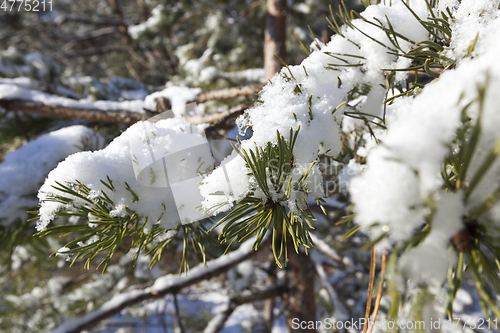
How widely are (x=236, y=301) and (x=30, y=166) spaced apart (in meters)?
1.45

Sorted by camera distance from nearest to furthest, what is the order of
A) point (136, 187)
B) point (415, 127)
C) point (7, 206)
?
point (415, 127), point (136, 187), point (7, 206)

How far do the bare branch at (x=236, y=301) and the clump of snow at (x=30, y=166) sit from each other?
128 centimetres

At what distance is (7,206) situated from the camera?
2.97 feet

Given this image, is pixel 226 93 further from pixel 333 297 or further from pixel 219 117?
pixel 333 297

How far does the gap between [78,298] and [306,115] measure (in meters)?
2.58

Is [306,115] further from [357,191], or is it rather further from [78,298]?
[78,298]

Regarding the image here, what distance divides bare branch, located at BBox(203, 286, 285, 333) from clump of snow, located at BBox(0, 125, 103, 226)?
1280 millimetres

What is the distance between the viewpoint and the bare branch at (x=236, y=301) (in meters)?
1.69

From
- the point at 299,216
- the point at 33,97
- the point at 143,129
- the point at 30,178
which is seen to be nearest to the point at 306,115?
the point at 299,216

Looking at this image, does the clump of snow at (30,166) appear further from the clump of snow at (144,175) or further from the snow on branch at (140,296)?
the snow on branch at (140,296)

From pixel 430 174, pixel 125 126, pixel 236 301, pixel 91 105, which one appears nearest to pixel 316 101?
pixel 430 174

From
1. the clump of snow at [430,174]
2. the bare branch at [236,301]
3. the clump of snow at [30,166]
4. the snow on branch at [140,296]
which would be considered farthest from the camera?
the bare branch at [236,301]

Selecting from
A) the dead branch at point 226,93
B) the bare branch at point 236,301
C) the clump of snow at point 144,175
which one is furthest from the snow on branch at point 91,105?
the bare branch at point 236,301

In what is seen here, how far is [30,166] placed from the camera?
99 centimetres
